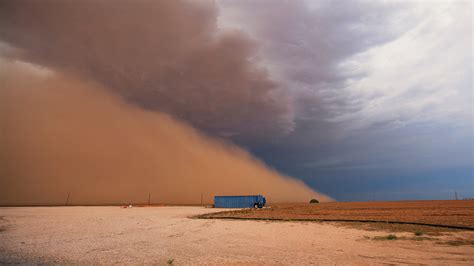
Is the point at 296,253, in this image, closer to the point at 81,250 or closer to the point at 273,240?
the point at 273,240

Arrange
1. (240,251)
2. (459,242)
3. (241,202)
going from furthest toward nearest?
(241,202) → (459,242) → (240,251)

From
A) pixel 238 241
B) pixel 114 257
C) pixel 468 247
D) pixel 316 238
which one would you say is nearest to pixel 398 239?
pixel 468 247

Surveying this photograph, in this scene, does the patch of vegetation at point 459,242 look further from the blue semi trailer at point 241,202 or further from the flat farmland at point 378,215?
the blue semi trailer at point 241,202

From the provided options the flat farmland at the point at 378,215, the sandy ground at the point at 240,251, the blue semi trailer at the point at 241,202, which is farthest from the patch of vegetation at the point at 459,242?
the blue semi trailer at the point at 241,202

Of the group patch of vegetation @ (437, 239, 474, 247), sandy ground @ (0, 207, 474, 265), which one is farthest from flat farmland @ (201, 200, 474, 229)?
sandy ground @ (0, 207, 474, 265)

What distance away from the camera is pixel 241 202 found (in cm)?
7825

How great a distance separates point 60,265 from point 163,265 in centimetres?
451

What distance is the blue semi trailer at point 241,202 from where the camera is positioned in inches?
2990

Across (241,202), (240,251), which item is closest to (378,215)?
(240,251)

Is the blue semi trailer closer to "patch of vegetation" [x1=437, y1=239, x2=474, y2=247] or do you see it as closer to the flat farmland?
the flat farmland

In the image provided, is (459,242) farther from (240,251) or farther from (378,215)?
(378,215)

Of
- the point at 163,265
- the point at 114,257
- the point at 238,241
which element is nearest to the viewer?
the point at 163,265

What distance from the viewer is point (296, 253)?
14.6 meters

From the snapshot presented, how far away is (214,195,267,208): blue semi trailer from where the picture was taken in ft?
249
